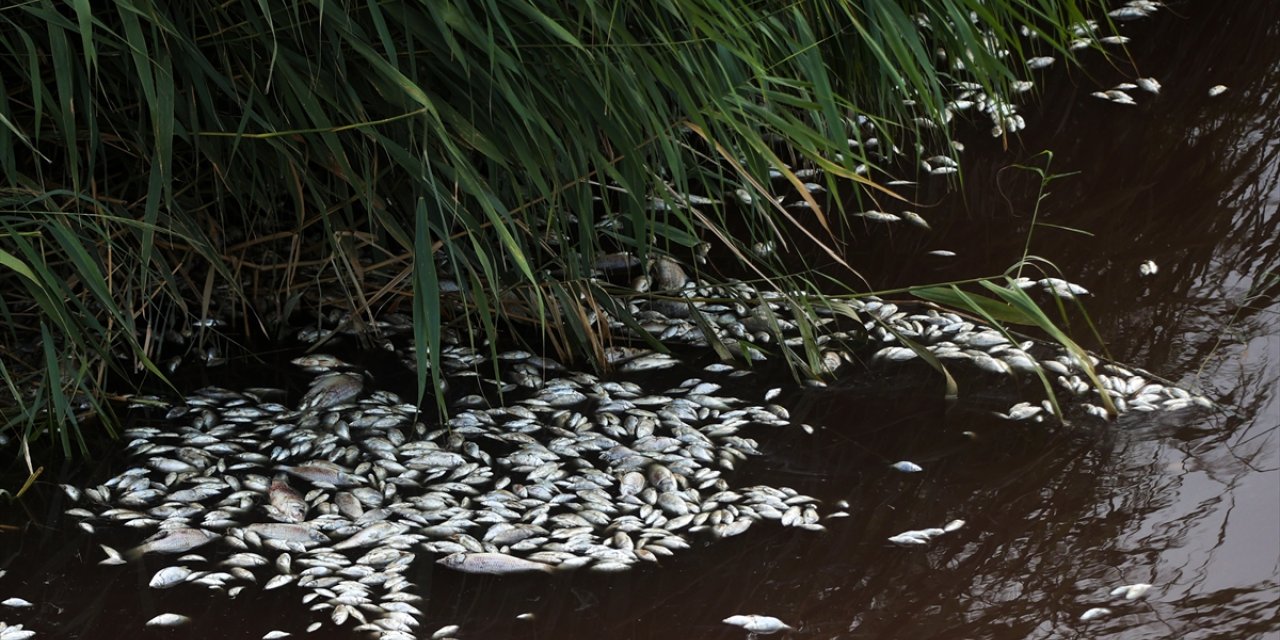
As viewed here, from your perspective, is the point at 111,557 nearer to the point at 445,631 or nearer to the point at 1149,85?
the point at 445,631

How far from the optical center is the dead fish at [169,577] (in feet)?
6.66

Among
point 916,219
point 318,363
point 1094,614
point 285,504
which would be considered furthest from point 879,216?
point 285,504

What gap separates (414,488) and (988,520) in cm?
96

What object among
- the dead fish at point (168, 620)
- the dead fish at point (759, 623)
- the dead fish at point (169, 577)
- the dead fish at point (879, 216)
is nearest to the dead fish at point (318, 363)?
the dead fish at point (169, 577)

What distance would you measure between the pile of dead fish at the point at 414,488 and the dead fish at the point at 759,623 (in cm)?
20

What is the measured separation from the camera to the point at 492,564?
2.06 metres

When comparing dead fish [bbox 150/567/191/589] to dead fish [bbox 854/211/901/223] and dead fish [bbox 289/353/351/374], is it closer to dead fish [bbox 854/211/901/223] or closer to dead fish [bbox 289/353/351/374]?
dead fish [bbox 289/353/351/374]

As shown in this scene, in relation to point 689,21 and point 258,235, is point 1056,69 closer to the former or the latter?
point 689,21

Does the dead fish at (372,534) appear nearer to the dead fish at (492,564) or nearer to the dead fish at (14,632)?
the dead fish at (492,564)

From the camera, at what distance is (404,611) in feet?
6.40

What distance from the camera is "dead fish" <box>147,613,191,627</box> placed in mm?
1939

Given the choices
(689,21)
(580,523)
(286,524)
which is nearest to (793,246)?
(689,21)

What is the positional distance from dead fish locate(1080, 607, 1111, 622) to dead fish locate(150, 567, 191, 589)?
1335mm

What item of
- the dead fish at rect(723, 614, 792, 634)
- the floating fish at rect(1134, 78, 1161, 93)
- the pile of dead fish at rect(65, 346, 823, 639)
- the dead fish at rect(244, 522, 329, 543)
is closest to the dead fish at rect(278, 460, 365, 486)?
the pile of dead fish at rect(65, 346, 823, 639)
